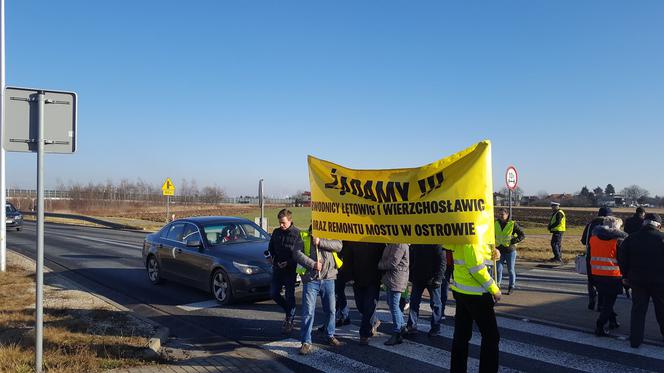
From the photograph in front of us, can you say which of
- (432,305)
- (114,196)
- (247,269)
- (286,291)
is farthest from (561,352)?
(114,196)

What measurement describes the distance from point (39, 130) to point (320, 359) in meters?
3.94

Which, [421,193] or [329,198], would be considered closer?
[421,193]

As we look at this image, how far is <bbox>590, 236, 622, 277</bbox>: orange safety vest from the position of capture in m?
7.02

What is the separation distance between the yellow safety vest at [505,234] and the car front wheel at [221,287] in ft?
17.0

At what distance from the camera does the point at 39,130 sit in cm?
501

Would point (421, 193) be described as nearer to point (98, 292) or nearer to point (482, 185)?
point (482, 185)

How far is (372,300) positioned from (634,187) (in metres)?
144

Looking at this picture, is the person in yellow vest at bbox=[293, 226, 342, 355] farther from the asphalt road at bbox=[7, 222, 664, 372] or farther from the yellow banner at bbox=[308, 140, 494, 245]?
the asphalt road at bbox=[7, 222, 664, 372]

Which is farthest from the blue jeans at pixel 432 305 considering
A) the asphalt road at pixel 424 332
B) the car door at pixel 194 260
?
the car door at pixel 194 260

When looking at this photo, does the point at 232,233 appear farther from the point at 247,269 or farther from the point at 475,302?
the point at 475,302

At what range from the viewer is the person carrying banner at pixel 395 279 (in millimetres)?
6523

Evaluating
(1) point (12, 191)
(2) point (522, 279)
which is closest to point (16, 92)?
(2) point (522, 279)

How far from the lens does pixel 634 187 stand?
5064 inches

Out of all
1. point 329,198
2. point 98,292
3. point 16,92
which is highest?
point 16,92
